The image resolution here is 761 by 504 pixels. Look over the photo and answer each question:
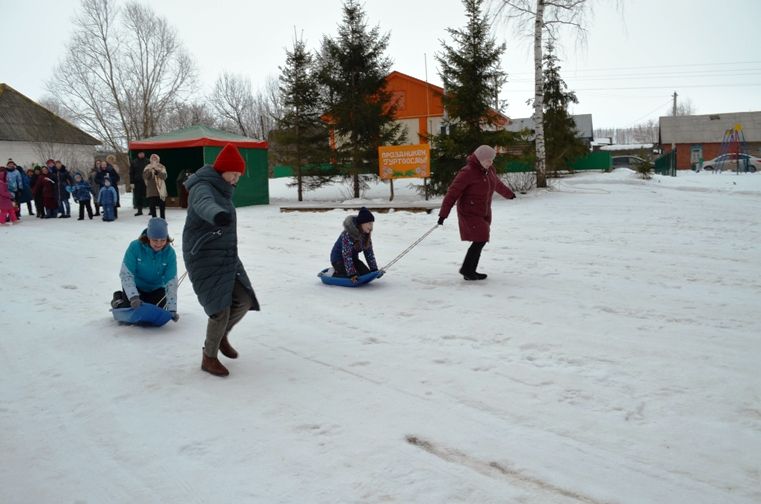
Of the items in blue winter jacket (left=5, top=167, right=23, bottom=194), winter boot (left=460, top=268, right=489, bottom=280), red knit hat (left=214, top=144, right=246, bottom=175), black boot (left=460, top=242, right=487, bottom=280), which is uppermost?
blue winter jacket (left=5, top=167, right=23, bottom=194)

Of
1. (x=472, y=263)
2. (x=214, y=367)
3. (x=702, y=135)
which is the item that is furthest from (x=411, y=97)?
(x=214, y=367)

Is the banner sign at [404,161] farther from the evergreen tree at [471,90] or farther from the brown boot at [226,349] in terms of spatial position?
the brown boot at [226,349]

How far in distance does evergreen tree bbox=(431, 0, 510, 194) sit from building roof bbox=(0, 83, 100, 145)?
30556mm

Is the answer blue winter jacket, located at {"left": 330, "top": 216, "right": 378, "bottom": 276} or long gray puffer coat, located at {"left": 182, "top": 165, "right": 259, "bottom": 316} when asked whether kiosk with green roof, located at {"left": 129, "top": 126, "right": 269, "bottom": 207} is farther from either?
long gray puffer coat, located at {"left": 182, "top": 165, "right": 259, "bottom": 316}

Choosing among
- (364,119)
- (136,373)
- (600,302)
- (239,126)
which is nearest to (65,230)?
(364,119)

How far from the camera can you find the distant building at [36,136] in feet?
121

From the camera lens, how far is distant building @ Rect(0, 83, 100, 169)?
36969 mm

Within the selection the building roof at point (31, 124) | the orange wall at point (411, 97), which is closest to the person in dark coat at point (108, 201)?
the orange wall at point (411, 97)

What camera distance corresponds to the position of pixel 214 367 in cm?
445

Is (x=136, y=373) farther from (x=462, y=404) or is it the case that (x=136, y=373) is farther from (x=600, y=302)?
(x=600, y=302)

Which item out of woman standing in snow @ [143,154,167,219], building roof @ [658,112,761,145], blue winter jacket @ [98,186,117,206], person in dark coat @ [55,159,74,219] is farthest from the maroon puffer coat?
building roof @ [658,112,761,145]

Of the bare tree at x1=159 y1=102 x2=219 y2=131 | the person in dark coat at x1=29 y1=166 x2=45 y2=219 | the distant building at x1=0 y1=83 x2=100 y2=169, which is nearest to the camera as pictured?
the person in dark coat at x1=29 y1=166 x2=45 y2=219

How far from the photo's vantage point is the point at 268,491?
9.32 ft

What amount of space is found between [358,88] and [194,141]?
18.6 feet
